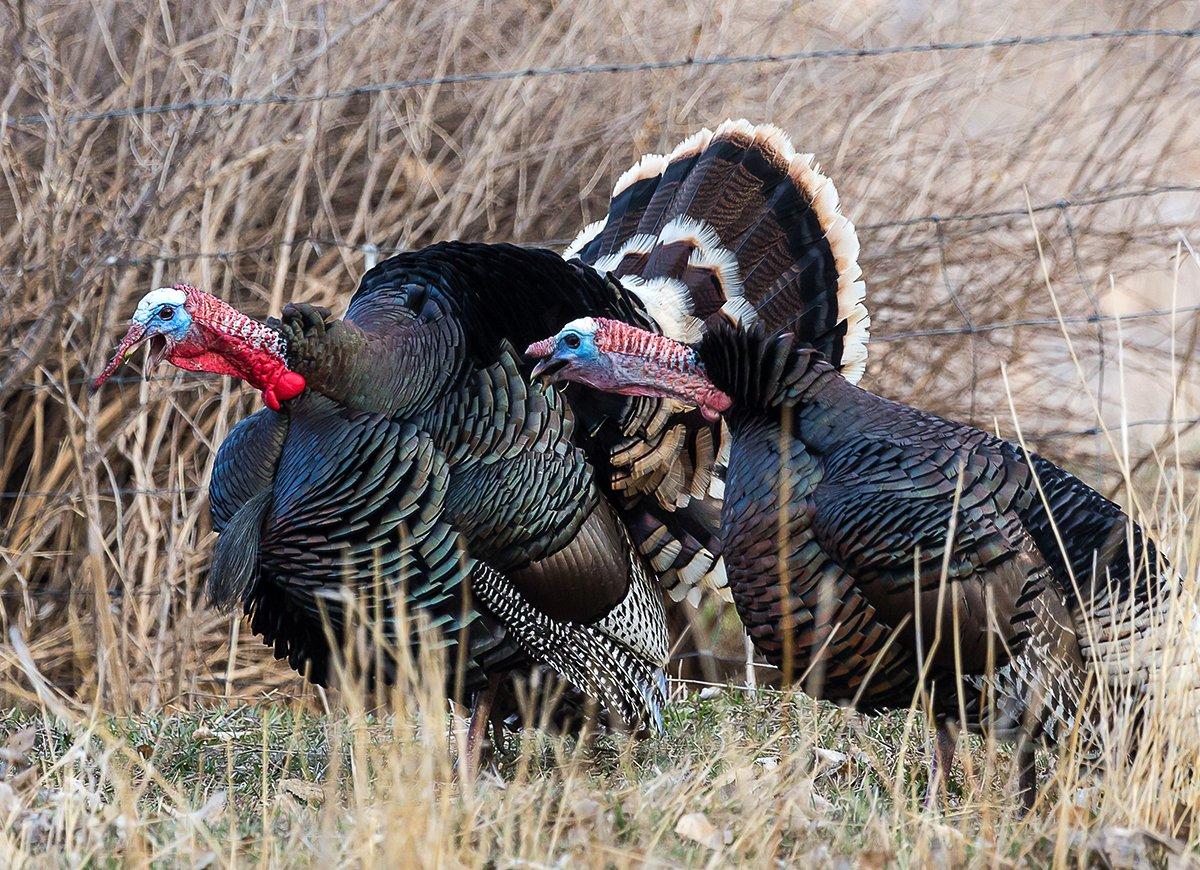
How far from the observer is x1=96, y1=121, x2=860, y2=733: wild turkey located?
11.2 ft

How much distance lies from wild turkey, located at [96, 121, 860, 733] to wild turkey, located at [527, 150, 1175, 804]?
585mm

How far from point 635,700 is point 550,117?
2.55m

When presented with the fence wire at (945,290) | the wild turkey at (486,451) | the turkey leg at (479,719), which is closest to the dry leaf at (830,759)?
the wild turkey at (486,451)

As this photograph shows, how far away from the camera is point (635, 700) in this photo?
3.78m

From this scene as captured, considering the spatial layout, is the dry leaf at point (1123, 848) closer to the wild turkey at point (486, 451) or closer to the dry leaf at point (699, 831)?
the dry leaf at point (699, 831)

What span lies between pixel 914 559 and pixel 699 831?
2.45 ft

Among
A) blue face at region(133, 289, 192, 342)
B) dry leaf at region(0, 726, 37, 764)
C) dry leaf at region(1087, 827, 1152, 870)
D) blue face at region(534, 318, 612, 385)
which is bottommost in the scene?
dry leaf at region(0, 726, 37, 764)

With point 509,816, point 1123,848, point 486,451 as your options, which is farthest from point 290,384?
point 1123,848

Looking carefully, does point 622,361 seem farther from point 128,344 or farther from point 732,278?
point 128,344

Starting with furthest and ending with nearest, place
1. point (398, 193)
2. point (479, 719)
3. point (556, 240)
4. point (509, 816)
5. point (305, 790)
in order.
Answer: point (398, 193), point (556, 240), point (479, 719), point (305, 790), point (509, 816)

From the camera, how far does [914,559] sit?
115 inches

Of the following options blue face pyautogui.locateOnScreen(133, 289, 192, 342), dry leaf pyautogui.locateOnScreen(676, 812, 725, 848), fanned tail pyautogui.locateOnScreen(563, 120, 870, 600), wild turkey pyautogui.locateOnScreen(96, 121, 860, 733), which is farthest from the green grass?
blue face pyautogui.locateOnScreen(133, 289, 192, 342)

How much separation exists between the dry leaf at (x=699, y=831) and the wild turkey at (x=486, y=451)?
0.93m

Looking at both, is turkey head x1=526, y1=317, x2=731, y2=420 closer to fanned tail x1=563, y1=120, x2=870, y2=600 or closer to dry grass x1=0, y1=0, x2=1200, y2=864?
fanned tail x1=563, y1=120, x2=870, y2=600
